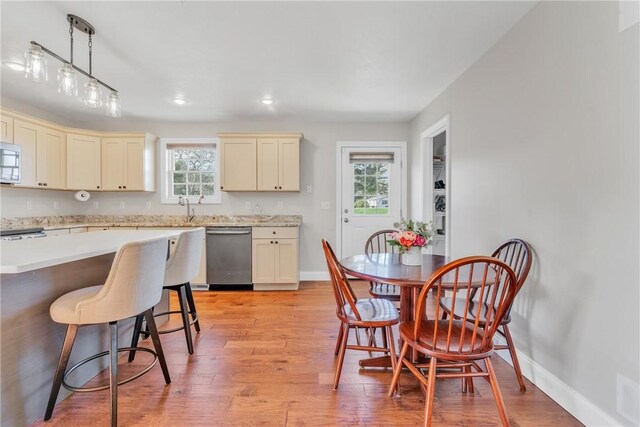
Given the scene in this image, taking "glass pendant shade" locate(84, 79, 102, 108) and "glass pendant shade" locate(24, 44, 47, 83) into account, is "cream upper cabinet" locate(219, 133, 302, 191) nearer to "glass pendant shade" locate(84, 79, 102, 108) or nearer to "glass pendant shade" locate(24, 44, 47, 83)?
"glass pendant shade" locate(84, 79, 102, 108)

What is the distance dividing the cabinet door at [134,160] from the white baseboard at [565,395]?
4.62m

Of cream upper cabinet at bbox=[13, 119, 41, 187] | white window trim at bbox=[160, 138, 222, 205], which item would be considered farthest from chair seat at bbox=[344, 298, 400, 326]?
cream upper cabinet at bbox=[13, 119, 41, 187]

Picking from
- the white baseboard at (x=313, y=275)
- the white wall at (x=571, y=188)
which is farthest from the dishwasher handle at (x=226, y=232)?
the white wall at (x=571, y=188)

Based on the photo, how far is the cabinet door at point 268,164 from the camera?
4.05m

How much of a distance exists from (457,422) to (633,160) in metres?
1.50

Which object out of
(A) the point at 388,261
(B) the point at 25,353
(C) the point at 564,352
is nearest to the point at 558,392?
(C) the point at 564,352

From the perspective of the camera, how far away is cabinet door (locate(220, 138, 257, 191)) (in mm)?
4043

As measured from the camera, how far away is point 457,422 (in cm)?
155

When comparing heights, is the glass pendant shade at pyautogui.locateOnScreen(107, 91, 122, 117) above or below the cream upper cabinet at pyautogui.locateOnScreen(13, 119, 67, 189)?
above

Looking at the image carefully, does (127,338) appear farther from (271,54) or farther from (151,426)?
(271,54)

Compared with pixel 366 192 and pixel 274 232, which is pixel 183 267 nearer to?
pixel 274 232

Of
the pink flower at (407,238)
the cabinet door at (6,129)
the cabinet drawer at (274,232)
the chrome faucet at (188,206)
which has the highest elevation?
the cabinet door at (6,129)

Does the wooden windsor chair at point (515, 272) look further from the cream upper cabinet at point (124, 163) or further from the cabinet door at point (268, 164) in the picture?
the cream upper cabinet at point (124, 163)

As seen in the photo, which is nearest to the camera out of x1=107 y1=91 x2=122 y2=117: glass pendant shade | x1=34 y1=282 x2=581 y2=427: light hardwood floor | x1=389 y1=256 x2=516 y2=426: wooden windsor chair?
x1=389 y1=256 x2=516 y2=426: wooden windsor chair
